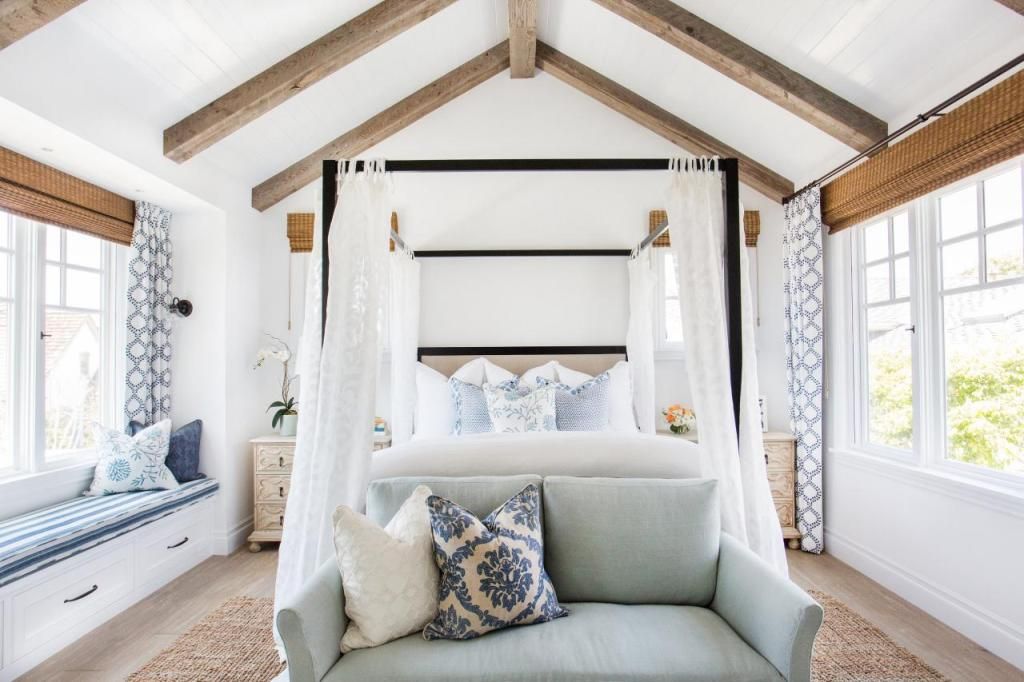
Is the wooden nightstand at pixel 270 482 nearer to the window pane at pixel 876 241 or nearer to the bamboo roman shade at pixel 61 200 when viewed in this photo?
the bamboo roman shade at pixel 61 200

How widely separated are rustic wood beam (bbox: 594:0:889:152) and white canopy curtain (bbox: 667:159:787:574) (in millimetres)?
1123

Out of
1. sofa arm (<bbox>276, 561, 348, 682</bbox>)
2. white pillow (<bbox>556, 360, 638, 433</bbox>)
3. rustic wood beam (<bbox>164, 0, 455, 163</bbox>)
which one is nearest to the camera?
sofa arm (<bbox>276, 561, 348, 682</bbox>)

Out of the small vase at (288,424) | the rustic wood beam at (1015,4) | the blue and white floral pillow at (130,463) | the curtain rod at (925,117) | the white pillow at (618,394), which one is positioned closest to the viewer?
the rustic wood beam at (1015,4)

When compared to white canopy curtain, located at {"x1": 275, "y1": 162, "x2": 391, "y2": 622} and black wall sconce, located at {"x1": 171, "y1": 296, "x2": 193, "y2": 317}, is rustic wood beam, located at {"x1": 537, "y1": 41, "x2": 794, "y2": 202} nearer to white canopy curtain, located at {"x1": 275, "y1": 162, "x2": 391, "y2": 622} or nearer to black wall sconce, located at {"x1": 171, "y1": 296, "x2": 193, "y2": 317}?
white canopy curtain, located at {"x1": 275, "y1": 162, "x2": 391, "y2": 622}

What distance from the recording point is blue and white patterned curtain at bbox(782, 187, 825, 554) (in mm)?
3527

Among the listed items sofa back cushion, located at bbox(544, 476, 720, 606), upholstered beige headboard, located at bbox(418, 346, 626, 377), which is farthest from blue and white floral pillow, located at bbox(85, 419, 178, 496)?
sofa back cushion, located at bbox(544, 476, 720, 606)

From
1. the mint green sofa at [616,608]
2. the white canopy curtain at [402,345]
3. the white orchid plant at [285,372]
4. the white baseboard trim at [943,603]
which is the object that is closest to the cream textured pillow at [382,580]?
the mint green sofa at [616,608]

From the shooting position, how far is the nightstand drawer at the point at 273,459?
3.60 m

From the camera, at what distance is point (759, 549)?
207 cm

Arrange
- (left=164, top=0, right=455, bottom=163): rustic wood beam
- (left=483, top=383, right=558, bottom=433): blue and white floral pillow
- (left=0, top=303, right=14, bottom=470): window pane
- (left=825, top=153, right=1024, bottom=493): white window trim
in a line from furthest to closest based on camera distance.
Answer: (left=483, top=383, right=558, bottom=433): blue and white floral pillow → (left=164, top=0, right=455, bottom=163): rustic wood beam → (left=0, top=303, right=14, bottom=470): window pane → (left=825, top=153, right=1024, bottom=493): white window trim

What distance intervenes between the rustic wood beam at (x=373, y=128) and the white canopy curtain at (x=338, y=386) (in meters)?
1.98

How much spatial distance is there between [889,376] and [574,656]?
270cm

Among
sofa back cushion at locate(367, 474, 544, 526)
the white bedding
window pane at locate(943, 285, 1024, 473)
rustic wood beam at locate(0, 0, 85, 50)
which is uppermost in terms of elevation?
rustic wood beam at locate(0, 0, 85, 50)

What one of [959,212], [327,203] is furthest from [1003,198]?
[327,203]
